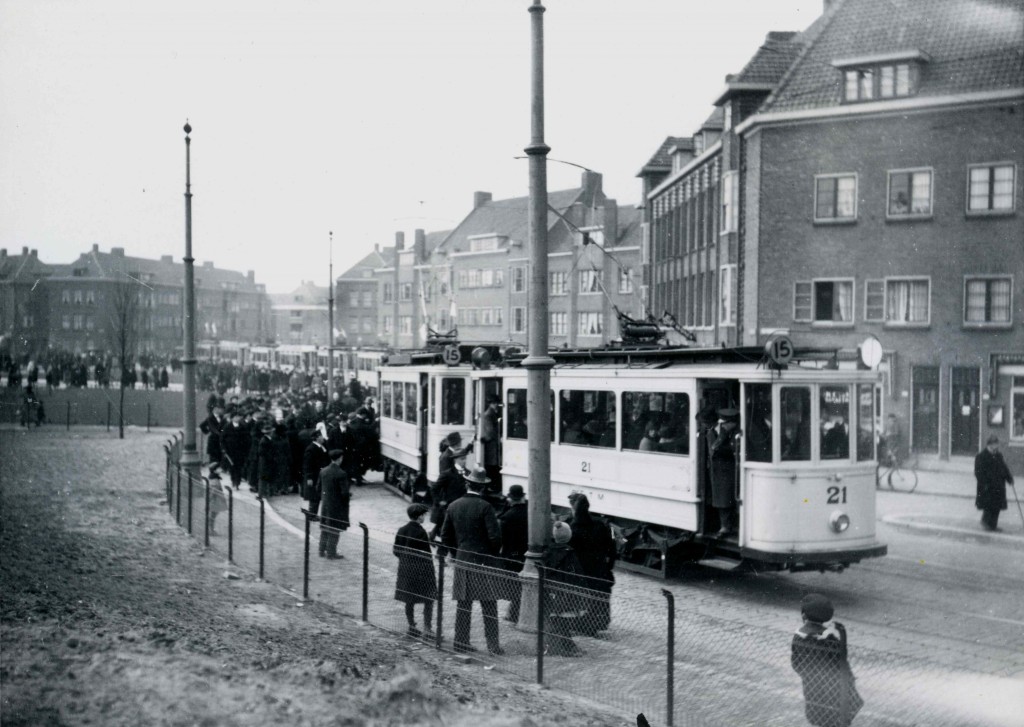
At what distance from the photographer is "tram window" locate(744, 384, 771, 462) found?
1111cm

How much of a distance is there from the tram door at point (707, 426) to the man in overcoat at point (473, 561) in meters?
3.20

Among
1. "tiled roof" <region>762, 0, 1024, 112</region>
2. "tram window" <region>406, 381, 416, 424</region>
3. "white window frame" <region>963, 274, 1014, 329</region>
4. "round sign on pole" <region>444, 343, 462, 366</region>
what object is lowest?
"tram window" <region>406, 381, 416, 424</region>

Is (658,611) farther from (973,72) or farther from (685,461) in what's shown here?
(973,72)

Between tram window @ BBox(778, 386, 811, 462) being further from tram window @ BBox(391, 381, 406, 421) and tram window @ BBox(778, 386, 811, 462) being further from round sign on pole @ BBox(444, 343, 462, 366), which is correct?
tram window @ BBox(391, 381, 406, 421)

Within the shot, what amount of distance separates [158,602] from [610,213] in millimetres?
55411

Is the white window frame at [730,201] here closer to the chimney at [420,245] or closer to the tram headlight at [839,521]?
the tram headlight at [839,521]

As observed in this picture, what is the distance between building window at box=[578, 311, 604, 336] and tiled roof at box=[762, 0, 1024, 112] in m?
Result: 30.7

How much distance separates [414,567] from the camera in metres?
8.91

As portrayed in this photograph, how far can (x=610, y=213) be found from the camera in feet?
205

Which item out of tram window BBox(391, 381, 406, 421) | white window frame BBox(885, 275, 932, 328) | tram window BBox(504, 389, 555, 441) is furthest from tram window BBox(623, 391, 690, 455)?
white window frame BBox(885, 275, 932, 328)

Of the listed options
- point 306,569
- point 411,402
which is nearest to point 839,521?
point 306,569

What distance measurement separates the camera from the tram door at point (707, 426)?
11688 mm

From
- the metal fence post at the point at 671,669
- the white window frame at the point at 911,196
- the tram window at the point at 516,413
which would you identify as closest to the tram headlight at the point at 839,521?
the metal fence post at the point at 671,669

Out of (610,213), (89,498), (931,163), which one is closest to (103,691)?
(89,498)
